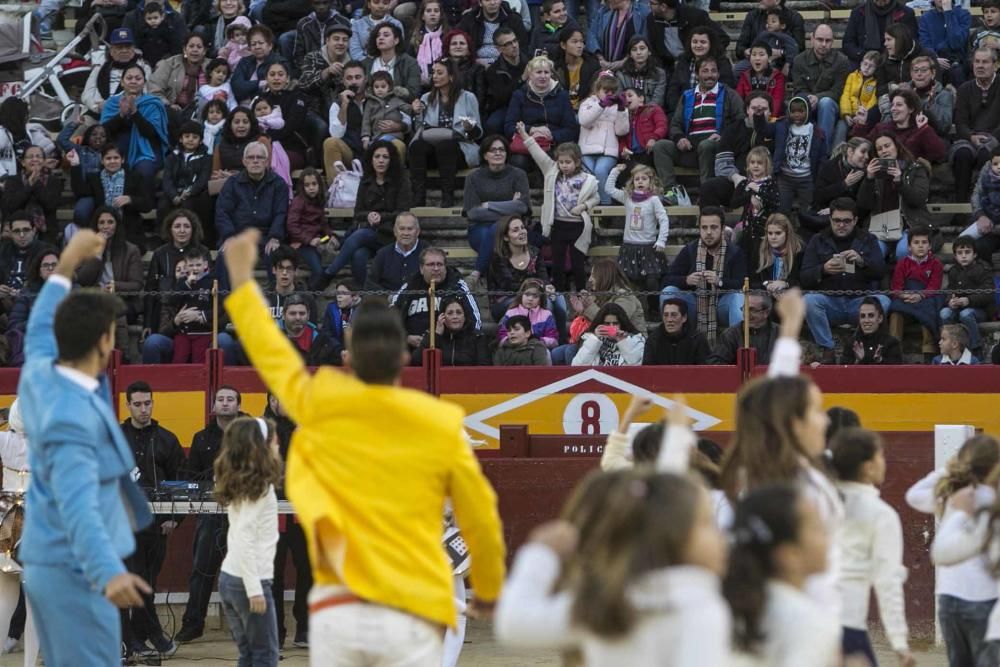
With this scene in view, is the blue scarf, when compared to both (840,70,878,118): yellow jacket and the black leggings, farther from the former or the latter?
(840,70,878,118): yellow jacket

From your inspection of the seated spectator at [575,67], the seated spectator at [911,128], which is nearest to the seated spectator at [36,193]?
the seated spectator at [575,67]

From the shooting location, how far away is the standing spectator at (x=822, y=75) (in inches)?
658

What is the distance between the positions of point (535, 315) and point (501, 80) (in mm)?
4007

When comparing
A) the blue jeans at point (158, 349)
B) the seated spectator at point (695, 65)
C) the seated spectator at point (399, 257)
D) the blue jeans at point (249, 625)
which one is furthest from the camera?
the seated spectator at point (695, 65)

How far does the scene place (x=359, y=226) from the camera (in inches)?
639

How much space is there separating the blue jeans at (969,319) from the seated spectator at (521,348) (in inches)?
124

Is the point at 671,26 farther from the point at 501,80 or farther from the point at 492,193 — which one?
the point at 492,193

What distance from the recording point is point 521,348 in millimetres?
13828

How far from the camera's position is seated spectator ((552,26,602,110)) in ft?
57.0

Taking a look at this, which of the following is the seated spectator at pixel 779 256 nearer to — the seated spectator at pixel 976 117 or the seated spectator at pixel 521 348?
the seated spectator at pixel 521 348

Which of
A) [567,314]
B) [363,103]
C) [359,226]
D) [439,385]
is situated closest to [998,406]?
[567,314]

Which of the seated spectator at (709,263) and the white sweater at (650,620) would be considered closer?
the white sweater at (650,620)

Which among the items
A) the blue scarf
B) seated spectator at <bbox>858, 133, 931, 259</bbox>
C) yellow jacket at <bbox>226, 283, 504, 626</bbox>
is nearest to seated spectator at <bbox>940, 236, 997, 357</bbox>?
seated spectator at <bbox>858, 133, 931, 259</bbox>

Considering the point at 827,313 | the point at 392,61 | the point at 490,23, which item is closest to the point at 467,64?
the point at 490,23
